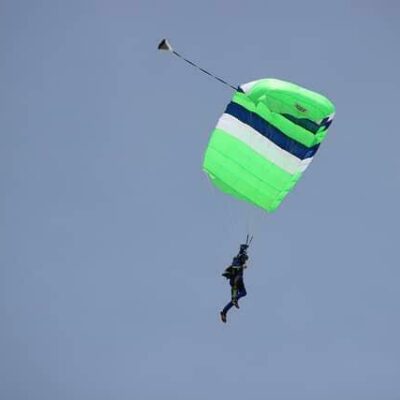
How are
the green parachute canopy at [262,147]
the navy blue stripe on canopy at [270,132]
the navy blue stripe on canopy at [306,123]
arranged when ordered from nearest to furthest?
the navy blue stripe on canopy at [306,123] → the green parachute canopy at [262,147] → the navy blue stripe on canopy at [270,132]

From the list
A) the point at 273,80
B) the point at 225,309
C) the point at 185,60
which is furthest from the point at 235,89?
the point at 225,309

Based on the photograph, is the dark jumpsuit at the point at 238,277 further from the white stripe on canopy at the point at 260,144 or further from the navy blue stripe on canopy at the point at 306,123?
the navy blue stripe on canopy at the point at 306,123

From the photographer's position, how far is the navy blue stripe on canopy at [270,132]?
2581 cm

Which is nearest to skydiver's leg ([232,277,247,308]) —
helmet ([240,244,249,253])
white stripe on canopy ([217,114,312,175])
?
helmet ([240,244,249,253])

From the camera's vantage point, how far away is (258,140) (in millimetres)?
26078

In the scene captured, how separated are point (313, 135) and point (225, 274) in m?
3.81

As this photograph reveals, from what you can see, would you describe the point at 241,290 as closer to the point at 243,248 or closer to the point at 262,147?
the point at 243,248

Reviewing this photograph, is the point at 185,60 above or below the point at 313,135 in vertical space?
below

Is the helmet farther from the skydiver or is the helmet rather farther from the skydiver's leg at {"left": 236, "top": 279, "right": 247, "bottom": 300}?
the skydiver's leg at {"left": 236, "top": 279, "right": 247, "bottom": 300}

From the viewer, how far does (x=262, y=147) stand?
1025 inches

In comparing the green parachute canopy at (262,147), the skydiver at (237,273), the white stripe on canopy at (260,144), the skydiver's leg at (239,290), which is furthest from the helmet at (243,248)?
the white stripe on canopy at (260,144)

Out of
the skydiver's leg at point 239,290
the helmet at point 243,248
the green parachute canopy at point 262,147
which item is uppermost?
the green parachute canopy at point 262,147

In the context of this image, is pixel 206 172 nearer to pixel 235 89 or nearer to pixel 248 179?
pixel 248 179

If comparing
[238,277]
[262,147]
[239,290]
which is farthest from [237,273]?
[262,147]
